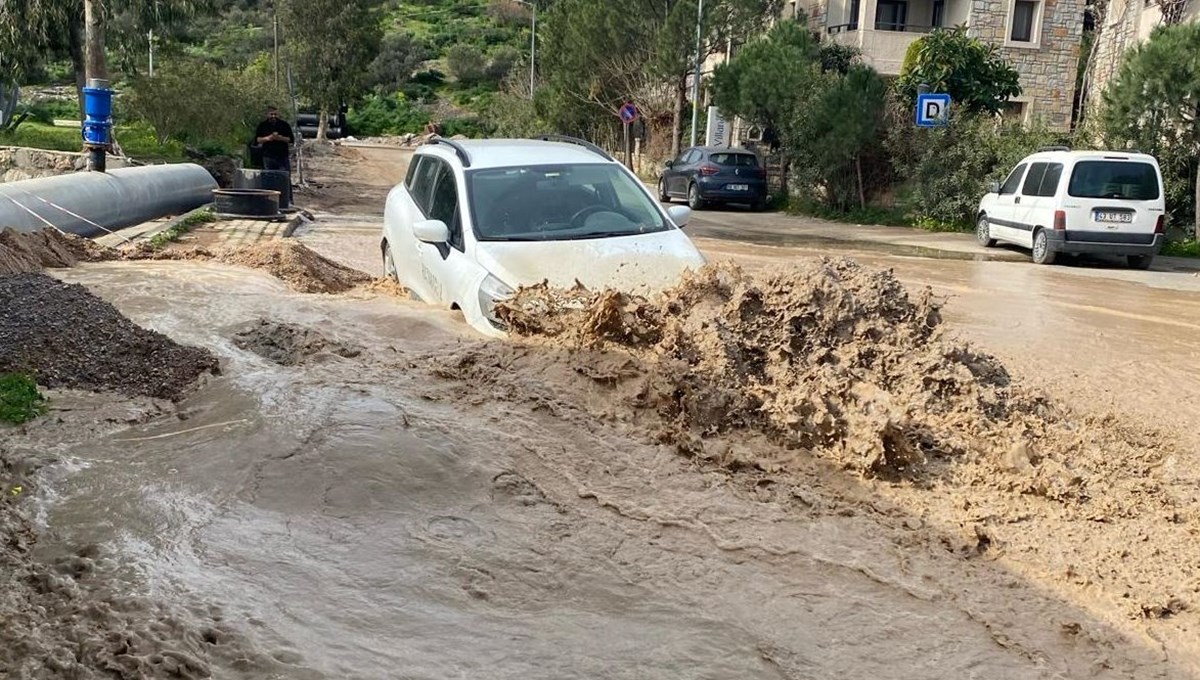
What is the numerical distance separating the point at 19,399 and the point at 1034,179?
15.8 meters

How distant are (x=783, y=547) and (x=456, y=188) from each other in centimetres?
450

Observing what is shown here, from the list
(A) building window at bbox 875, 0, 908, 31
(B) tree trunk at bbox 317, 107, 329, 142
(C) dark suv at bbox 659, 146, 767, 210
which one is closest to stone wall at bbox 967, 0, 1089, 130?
(A) building window at bbox 875, 0, 908, 31

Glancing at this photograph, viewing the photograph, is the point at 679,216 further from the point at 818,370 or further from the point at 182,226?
the point at 182,226

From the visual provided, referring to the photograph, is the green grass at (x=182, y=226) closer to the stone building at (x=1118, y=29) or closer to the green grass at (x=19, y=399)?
the green grass at (x=19, y=399)

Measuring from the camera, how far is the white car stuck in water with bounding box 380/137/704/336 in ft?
23.1

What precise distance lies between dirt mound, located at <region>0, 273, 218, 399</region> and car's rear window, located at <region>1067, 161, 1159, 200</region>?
13835 mm

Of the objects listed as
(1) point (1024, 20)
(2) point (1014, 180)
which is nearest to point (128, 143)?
(2) point (1014, 180)

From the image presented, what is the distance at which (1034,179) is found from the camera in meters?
17.6

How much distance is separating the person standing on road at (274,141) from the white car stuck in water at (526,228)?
11.6m

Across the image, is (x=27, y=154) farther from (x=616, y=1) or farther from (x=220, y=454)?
(x=616, y=1)

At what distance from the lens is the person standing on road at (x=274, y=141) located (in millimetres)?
19922

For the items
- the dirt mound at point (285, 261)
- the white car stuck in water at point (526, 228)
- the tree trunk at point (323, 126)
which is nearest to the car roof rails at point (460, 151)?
the white car stuck in water at point (526, 228)

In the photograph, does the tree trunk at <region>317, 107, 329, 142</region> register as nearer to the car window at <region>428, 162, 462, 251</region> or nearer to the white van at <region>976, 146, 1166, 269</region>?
the white van at <region>976, 146, 1166, 269</region>

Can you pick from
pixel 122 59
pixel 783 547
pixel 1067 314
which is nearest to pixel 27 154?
pixel 122 59
